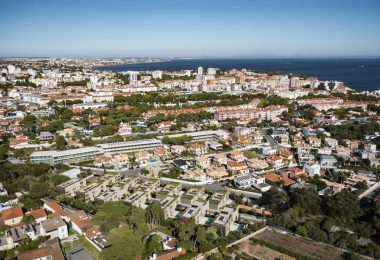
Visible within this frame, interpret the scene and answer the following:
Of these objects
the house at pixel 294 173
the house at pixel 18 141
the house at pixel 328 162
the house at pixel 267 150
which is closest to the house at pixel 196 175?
the house at pixel 294 173

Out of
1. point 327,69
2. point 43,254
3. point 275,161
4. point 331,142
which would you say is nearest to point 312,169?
point 275,161


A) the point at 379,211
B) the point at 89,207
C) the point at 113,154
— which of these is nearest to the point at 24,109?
the point at 113,154

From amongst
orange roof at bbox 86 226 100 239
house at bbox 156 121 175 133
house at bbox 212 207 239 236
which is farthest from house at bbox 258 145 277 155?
orange roof at bbox 86 226 100 239

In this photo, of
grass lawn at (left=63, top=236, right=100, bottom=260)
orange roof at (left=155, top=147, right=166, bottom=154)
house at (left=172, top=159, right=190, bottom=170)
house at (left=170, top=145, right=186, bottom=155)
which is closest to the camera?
grass lawn at (left=63, top=236, right=100, bottom=260)

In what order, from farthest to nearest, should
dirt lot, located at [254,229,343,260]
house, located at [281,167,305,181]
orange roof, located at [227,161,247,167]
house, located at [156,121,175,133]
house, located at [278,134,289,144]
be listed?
house, located at [156,121,175,133] < house, located at [278,134,289,144] < orange roof, located at [227,161,247,167] < house, located at [281,167,305,181] < dirt lot, located at [254,229,343,260]

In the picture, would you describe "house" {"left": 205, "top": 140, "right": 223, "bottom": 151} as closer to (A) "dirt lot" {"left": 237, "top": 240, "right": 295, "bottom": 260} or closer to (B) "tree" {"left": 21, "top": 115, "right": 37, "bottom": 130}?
(A) "dirt lot" {"left": 237, "top": 240, "right": 295, "bottom": 260}

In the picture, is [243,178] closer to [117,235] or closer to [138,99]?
[117,235]

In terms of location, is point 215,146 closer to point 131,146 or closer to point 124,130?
point 131,146
